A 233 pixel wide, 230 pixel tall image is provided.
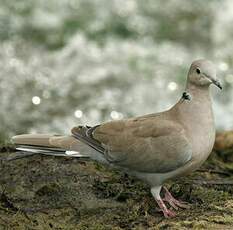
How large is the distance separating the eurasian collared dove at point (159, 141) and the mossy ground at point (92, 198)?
0.68 ft

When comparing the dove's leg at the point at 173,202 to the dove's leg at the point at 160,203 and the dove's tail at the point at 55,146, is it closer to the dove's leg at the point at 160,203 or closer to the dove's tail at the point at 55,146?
the dove's leg at the point at 160,203

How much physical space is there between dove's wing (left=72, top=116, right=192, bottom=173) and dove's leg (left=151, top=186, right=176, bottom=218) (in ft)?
0.53

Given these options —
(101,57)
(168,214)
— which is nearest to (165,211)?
(168,214)

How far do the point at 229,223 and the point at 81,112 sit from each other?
5.13 metres

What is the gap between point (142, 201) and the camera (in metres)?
5.00

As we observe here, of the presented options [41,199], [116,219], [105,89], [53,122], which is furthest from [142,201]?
[105,89]

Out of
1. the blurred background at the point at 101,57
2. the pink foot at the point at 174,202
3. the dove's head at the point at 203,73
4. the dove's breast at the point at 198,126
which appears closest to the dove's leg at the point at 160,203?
the pink foot at the point at 174,202

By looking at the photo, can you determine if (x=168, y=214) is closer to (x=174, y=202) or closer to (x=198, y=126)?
(x=174, y=202)

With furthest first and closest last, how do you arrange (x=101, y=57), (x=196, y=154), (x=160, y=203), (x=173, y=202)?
(x=101, y=57) < (x=173, y=202) < (x=160, y=203) < (x=196, y=154)

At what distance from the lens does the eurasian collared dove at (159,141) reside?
473cm

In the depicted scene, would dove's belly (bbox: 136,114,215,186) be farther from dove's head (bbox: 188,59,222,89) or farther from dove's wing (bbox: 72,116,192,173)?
dove's head (bbox: 188,59,222,89)

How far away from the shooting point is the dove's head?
4.80 m

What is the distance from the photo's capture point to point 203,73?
4.82 meters

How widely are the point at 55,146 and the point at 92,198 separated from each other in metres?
0.46
